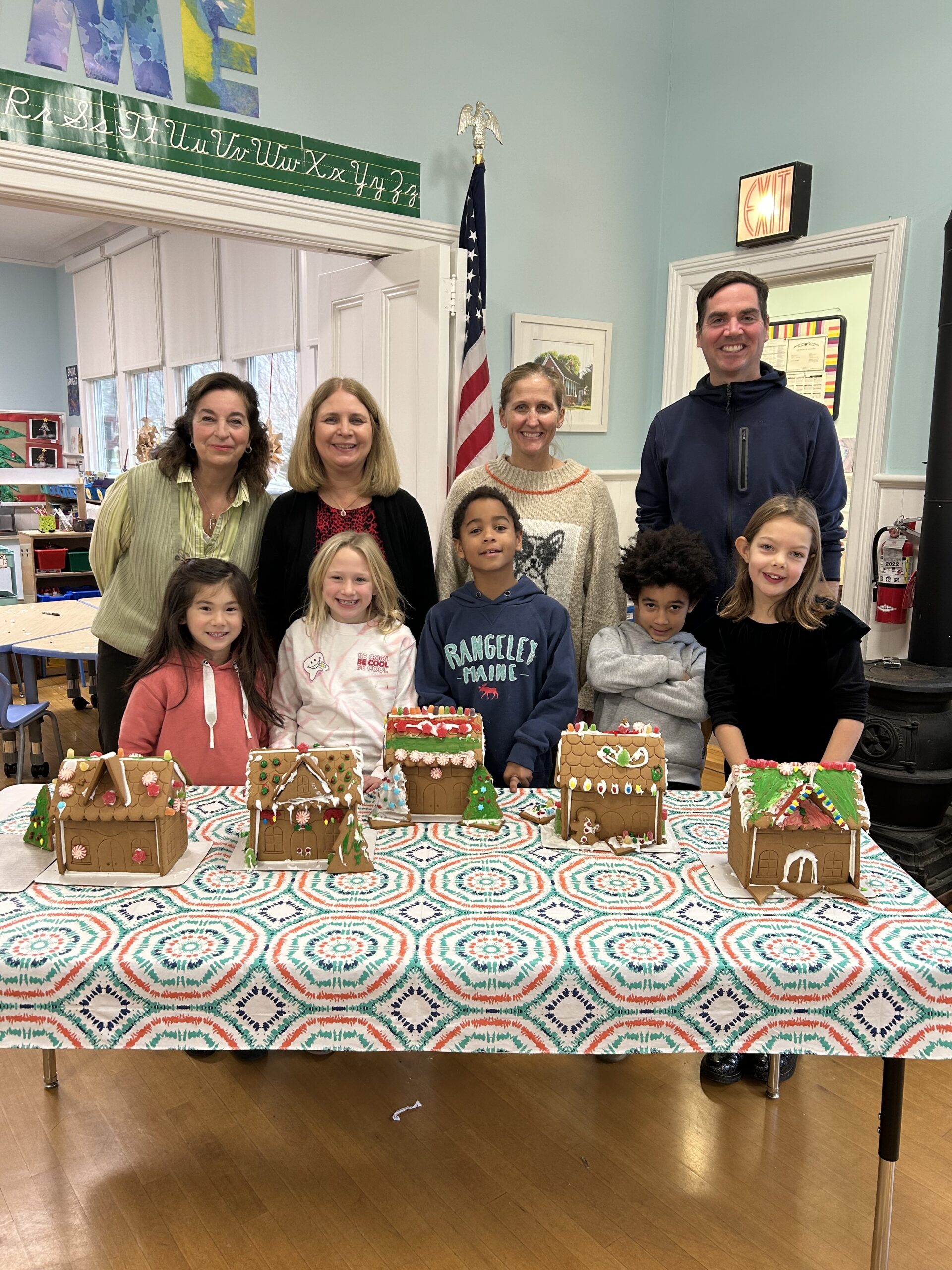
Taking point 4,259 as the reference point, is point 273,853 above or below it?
below

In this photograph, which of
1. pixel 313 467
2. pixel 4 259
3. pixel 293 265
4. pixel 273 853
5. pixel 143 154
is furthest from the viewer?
pixel 4 259

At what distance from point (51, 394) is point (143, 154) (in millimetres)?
7289

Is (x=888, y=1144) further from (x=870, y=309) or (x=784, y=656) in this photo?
(x=870, y=309)

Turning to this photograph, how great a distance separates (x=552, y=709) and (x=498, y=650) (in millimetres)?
172

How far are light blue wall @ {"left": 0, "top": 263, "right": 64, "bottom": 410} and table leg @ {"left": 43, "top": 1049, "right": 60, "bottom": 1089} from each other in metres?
8.70

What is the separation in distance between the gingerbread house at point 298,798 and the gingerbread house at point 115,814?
128 millimetres

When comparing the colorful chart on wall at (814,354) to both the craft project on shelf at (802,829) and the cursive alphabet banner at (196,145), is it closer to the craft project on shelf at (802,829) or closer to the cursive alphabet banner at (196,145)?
the cursive alphabet banner at (196,145)

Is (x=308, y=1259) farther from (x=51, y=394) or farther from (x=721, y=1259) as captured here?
(x=51, y=394)

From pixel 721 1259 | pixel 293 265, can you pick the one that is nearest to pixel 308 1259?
pixel 721 1259

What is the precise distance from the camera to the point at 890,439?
143 inches

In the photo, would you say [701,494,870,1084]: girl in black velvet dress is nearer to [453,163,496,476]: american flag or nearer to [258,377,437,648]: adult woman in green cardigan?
[258,377,437,648]: adult woman in green cardigan

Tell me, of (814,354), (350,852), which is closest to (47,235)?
(814,354)

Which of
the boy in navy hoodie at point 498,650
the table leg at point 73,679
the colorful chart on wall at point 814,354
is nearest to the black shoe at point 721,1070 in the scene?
the boy in navy hoodie at point 498,650

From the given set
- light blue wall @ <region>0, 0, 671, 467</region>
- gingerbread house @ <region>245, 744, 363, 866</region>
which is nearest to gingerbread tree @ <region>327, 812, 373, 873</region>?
gingerbread house @ <region>245, 744, 363, 866</region>
